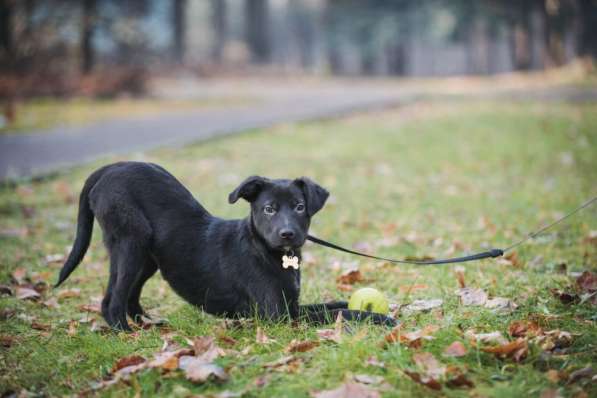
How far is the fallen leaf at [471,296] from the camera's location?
16.0 ft

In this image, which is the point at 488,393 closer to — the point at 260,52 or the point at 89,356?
the point at 89,356

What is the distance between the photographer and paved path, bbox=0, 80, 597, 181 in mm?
12312

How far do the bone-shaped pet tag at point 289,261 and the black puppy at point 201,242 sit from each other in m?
0.05

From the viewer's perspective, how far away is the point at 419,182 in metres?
11.3

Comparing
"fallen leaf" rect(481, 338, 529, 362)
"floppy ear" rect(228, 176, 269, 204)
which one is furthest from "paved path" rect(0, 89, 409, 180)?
"fallen leaf" rect(481, 338, 529, 362)

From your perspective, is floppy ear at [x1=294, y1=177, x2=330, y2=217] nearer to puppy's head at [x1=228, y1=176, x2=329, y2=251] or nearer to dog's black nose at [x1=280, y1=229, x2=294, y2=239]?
puppy's head at [x1=228, y1=176, x2=329, y2=251]

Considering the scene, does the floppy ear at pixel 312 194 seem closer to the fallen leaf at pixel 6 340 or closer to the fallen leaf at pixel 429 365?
the fallen leaf at pixel 429 365

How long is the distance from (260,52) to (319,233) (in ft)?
153

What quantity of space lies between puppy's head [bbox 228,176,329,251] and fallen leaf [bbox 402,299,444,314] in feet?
3.21

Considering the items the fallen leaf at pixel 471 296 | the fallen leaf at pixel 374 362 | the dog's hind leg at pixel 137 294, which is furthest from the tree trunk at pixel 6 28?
the fallen leaf at pixel 374 362

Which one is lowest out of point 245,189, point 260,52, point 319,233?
point 319,233

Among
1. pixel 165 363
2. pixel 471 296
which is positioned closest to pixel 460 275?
pixel 471 296

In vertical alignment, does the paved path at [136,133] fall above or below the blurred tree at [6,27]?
below

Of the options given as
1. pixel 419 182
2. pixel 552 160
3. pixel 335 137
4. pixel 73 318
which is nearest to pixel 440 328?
pixel 73 318
